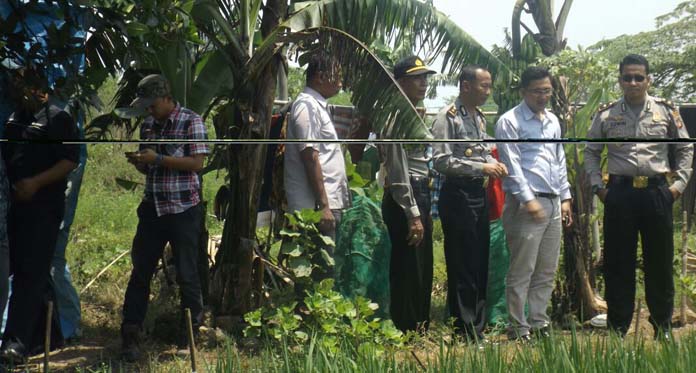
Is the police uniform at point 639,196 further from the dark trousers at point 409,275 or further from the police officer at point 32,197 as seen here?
the police officer at point 32,197

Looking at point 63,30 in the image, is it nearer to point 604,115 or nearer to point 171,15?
point 171,15

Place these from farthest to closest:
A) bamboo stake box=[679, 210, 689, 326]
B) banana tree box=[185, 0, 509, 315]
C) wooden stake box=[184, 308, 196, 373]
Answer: bamboo stake box=[679, 210, 689, 326], banana tree box=[185, 0, 509, 315], wooden stake box=[184, 308, 196, 373]

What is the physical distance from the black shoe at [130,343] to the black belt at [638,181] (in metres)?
1.70

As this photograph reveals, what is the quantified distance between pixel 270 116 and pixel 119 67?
21.6 inches

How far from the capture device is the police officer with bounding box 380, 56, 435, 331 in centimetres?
383

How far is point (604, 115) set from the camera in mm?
3912

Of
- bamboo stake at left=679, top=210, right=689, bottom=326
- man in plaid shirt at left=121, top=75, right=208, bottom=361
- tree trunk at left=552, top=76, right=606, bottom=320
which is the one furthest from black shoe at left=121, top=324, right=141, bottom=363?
bamboo stake at left=679, top=210, right=689, bottom=326

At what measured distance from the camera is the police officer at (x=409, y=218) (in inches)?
151

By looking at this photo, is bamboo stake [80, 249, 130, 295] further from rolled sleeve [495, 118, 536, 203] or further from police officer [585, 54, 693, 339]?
police officer [585, 54, 693, 339]

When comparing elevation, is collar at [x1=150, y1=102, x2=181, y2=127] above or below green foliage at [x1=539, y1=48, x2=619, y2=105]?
below

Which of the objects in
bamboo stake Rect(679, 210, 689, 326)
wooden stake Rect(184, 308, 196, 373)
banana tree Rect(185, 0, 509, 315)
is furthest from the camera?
bamboo stake Rect(679, 210, 689, 326)

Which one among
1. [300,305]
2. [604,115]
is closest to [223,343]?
[300,305]

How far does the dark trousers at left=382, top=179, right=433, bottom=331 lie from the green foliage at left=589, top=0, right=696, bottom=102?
0.88 metres

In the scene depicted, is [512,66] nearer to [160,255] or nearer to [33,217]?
[160,255]
